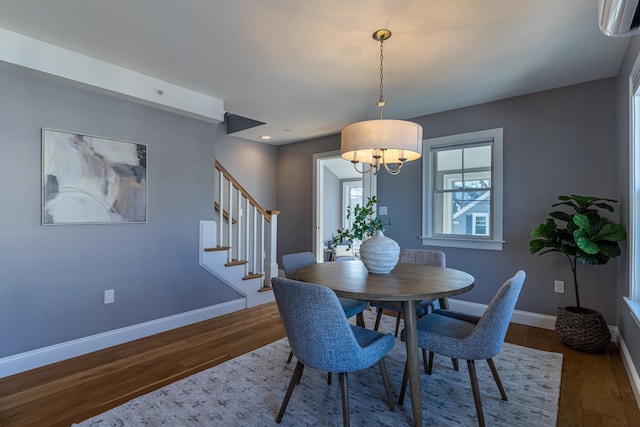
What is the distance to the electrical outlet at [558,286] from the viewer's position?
9.77 ft

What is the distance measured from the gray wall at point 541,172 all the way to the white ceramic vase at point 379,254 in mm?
1894

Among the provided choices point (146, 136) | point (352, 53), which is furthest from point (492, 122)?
point (146, 136)

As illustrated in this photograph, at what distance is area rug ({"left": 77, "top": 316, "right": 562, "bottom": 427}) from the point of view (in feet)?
5.61

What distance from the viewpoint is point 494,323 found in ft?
5.14

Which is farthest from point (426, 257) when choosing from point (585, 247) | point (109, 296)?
point (109, 296)

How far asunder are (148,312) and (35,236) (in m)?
1.10

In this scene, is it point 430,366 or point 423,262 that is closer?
point 430,366

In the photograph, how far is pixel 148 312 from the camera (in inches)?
116

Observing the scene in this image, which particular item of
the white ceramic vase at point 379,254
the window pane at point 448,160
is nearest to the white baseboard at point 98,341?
the white ceramic vase at point 379,254

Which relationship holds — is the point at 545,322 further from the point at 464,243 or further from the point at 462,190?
the point at 462,190

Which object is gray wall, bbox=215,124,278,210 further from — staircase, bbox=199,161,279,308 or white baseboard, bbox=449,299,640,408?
white baseboard, bbox=449,299,640,408

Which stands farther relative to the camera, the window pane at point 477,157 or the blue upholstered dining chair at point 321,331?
the window pane at point 477,157

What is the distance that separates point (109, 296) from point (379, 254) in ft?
7.72

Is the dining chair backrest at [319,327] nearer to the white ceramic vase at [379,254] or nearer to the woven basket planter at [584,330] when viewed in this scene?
the white ceramic vase at [379,254]
